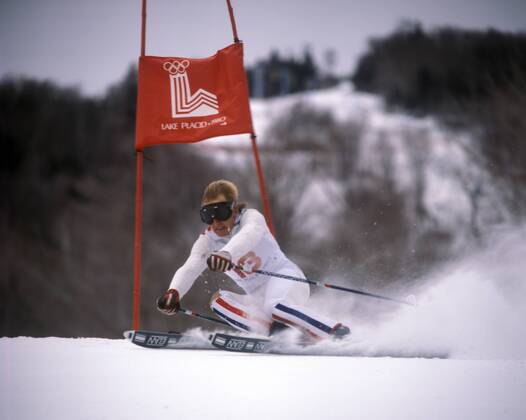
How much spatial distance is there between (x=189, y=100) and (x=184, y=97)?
0.17ft

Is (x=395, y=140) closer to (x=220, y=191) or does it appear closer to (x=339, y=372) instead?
(x=220, y=191)

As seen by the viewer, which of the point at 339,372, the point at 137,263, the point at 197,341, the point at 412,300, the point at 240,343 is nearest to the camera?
the point at 339,372

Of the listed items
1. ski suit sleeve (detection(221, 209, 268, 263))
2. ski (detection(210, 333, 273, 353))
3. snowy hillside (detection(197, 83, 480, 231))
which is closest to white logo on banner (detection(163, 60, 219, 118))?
ski suit sleeve (detection(221, 209, 268, 263))

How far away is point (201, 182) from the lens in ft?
148

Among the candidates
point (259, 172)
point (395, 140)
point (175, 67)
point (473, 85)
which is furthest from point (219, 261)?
point (395, 140)

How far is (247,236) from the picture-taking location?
4969mm

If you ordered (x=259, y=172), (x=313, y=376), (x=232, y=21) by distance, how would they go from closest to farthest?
(x=313, y=376), (x=259, y=172), (x=232, y=21)

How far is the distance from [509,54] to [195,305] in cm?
1653

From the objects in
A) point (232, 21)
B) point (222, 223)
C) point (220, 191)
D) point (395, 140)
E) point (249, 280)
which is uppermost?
point (395, 140)

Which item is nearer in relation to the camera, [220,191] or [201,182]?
[220,191]

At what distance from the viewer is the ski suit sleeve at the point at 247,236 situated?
15.9 feet

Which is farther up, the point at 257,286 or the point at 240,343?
the point at 257,286

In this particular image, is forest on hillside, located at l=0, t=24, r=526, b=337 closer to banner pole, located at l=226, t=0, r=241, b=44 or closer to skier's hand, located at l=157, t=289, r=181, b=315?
banner pole, located at l=226, t=0, r=241, b=44

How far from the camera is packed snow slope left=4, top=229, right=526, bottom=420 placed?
3.17 meters
